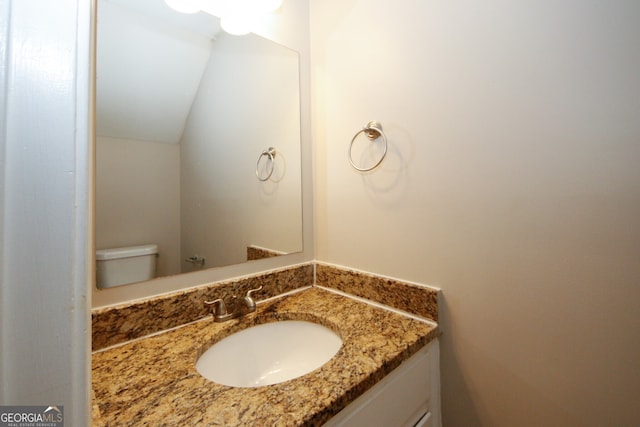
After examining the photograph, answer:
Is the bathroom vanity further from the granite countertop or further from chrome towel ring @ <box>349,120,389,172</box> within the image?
chrome towel ring @ <box>349,120,389,172</box>

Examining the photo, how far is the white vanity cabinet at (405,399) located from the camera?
0.56m

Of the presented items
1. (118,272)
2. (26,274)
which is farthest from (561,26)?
(118,272)

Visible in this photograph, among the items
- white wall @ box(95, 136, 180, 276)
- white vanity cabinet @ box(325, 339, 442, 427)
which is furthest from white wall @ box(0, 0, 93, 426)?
white wall @ box(95, 136, 180, 276)

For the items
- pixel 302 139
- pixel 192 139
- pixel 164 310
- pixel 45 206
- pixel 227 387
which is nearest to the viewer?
pixel 45 206

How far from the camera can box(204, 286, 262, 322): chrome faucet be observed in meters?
0.84

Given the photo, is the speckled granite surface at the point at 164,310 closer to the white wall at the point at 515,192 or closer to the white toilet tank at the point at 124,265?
the white toilet tank at the point at 124,265

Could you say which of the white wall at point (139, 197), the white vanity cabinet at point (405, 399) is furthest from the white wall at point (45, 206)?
the white wall at point (139, 197)

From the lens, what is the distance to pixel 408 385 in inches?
27.3

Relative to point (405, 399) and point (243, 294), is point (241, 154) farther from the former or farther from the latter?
point (405, 399)

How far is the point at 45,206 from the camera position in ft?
0.80

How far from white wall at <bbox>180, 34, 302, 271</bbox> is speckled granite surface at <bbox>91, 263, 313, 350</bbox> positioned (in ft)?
0.30

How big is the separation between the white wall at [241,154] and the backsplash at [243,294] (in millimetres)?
99

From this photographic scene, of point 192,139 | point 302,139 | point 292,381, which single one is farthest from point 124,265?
point 302,139

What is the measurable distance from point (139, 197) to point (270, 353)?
2.12 feet
